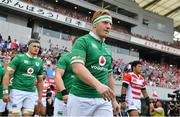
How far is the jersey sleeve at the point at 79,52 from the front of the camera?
325 cm

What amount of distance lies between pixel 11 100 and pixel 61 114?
1238mm

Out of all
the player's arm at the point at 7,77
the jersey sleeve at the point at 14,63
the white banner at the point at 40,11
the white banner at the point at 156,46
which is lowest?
the player's arm at the point at 7,77

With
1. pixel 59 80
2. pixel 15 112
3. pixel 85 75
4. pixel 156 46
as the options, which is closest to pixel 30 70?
pixel 15 112

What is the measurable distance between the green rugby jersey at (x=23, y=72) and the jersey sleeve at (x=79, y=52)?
3.18 m

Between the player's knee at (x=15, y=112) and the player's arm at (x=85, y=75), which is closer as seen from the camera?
the player's arm at (x=85, y=75)

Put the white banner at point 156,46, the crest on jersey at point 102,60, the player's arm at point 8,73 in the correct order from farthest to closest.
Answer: the white banner at point 156,46, the player's arm at point 8,73, the crest on jersey at point 102,60

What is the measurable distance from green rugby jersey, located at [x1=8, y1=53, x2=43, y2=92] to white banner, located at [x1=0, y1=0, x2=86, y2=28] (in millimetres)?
20912

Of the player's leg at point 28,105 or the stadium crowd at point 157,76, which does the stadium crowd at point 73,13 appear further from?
the player's leg at point 28,105

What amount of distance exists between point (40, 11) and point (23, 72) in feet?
76.4

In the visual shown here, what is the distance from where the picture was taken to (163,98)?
30.9 metres

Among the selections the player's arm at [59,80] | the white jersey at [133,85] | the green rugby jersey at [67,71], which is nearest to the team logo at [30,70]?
the green rugby jersey at [67,71]

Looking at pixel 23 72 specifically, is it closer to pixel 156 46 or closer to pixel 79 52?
pixel 79 52

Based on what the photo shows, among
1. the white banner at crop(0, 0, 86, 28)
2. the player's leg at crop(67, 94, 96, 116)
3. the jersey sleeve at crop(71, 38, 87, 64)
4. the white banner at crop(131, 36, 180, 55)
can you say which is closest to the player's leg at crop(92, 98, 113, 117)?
the player's leg at crop(67, 94, 96, 116)

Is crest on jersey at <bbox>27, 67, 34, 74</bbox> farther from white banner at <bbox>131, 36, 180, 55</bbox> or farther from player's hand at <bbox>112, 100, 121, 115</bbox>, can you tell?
white banner at <bbox>131, 36, 180, 55</bbox>
